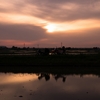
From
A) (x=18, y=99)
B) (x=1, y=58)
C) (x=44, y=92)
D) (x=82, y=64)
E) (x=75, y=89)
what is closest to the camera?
(x=18, y=99)

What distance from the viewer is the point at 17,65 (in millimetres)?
33000

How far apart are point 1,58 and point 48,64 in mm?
9357

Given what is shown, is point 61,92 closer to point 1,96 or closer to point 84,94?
point 84,94

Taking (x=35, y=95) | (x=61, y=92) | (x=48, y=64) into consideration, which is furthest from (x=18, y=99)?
(x=48, y=64)

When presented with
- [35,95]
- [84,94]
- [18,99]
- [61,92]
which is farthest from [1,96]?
[84,94]

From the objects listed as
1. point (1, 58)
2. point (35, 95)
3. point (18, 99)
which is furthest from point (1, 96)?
point (1, 58)

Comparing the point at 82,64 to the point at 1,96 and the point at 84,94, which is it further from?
the point at 1,96

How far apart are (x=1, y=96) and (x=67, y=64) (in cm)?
1956

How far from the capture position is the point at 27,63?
33250mm

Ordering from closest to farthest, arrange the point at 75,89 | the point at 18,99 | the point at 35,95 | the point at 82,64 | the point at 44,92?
the point at 18,99 < the point at 35,95 < the point at 44,92 < the point at 75,89 < the point at 82,64

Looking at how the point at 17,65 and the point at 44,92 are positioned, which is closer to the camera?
the point at 44,92

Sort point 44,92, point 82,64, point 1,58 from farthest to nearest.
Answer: point 1,58 → point 82,64 → point 44,92

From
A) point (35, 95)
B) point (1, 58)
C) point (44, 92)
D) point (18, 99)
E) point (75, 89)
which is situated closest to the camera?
point (18, 99)

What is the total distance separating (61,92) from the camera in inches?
585
